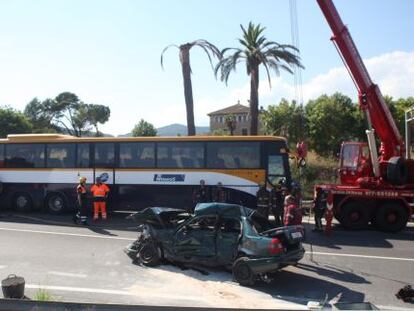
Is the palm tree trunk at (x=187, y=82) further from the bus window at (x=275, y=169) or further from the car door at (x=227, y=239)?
the car door at (x=227, y=239)

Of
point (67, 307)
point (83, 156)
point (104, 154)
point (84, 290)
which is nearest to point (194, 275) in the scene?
point (84, 290)

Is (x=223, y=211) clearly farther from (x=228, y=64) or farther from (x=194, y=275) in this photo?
(x=228, y=64)

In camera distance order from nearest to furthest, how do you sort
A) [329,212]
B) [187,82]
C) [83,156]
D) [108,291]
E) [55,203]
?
[108,291]
[329,212]
[83,156]
[55,203]
[187,82]

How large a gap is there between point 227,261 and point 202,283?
778mm

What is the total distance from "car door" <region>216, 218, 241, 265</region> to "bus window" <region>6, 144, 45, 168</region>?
12.3 meters

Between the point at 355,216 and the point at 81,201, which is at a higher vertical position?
the point at 81,201

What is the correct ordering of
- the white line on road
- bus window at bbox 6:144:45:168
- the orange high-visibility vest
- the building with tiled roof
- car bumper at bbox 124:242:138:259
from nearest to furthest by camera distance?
the white line on road, car bumper at bbox 124:242:138:259, the orange high-visibility vest, bus window at bbox 6:144:45:168, the building with tiled roof

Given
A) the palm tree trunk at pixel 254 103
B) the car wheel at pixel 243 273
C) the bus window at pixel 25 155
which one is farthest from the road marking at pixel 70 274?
the palm tree trunk at pixel 254 103

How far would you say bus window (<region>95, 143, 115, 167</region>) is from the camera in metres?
19.8

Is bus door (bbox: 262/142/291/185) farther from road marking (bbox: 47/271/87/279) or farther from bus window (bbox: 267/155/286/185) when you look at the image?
road marking (bbox: 47/271/87/279)

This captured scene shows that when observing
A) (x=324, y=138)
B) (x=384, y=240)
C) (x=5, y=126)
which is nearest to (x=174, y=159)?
(x=384, y=240)

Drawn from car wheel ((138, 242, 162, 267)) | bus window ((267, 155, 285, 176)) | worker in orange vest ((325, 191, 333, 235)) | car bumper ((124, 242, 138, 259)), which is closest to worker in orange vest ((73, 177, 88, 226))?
car bumper ((124, 242, 138, 259))

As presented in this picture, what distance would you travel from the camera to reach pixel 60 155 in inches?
810

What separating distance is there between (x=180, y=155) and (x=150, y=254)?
801 cm
